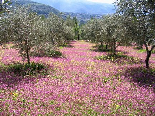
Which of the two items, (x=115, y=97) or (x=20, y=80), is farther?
(x=20, y=80)

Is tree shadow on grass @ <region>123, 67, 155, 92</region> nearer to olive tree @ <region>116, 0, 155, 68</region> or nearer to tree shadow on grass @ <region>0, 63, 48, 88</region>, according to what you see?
olive tree @ <region>116, 0, 155, 68</region>

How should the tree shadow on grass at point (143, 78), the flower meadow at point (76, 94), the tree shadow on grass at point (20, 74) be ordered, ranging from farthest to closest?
the tree shadow on grass at point (143, 78) < the tree shadow on grass at point (20, 74) < the flower meadow at point (76, 94)

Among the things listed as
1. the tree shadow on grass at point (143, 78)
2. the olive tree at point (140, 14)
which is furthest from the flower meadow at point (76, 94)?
the olive tree at point (140, 14)

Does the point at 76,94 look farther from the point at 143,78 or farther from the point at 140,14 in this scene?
the point at 140,14

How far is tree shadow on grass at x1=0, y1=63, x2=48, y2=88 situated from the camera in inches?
404

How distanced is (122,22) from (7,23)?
9.96 metres

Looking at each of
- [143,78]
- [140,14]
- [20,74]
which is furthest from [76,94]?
[140,14]

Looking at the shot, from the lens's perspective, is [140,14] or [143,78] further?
[140,14]

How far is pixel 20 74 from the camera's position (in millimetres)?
11859

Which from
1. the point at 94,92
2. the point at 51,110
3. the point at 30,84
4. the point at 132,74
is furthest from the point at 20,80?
the point at 132,74

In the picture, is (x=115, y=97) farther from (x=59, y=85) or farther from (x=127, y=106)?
(x=59, y=85)

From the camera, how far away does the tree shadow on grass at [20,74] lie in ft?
33.6

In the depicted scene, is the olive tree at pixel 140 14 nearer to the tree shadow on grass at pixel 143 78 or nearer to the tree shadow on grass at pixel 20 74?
the tree shadow on grass at pixel 143 78

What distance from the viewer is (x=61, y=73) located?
41.1ft
